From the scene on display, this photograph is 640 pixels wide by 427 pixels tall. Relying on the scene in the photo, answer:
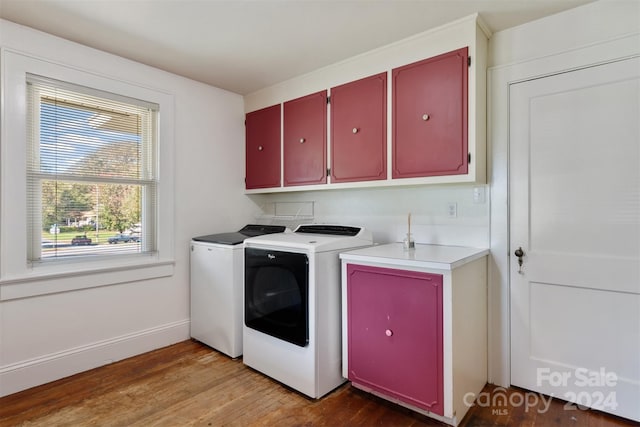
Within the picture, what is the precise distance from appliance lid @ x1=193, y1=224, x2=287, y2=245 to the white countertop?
99 cm

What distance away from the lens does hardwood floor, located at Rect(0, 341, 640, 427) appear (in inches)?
71.9

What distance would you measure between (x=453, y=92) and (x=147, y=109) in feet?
7.90

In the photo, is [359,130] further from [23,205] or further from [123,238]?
[23,205]

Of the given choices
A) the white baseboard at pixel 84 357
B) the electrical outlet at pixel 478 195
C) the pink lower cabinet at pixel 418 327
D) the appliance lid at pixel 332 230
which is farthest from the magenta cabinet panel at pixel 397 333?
the white baseboard at pixel 84 357

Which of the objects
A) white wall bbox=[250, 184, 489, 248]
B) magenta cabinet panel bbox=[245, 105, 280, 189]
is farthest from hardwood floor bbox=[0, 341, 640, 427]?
magenta cabinet panel bbox=[245, 105, 280, 189]

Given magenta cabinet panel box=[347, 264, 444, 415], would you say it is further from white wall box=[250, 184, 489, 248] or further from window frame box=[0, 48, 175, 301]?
window frame box=[0, 48, 175, 301]

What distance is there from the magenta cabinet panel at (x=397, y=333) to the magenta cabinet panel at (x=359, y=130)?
819 mm

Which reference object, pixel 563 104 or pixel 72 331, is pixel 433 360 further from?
pixel 72 331

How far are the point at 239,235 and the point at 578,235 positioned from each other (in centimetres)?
245

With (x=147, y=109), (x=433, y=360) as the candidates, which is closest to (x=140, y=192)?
(x=147, y=109)

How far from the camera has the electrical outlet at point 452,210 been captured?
2.38m

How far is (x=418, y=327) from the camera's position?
1.79 meters

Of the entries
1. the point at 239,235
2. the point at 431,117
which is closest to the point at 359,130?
the point at 431,117

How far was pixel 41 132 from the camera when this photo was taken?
2.24m
